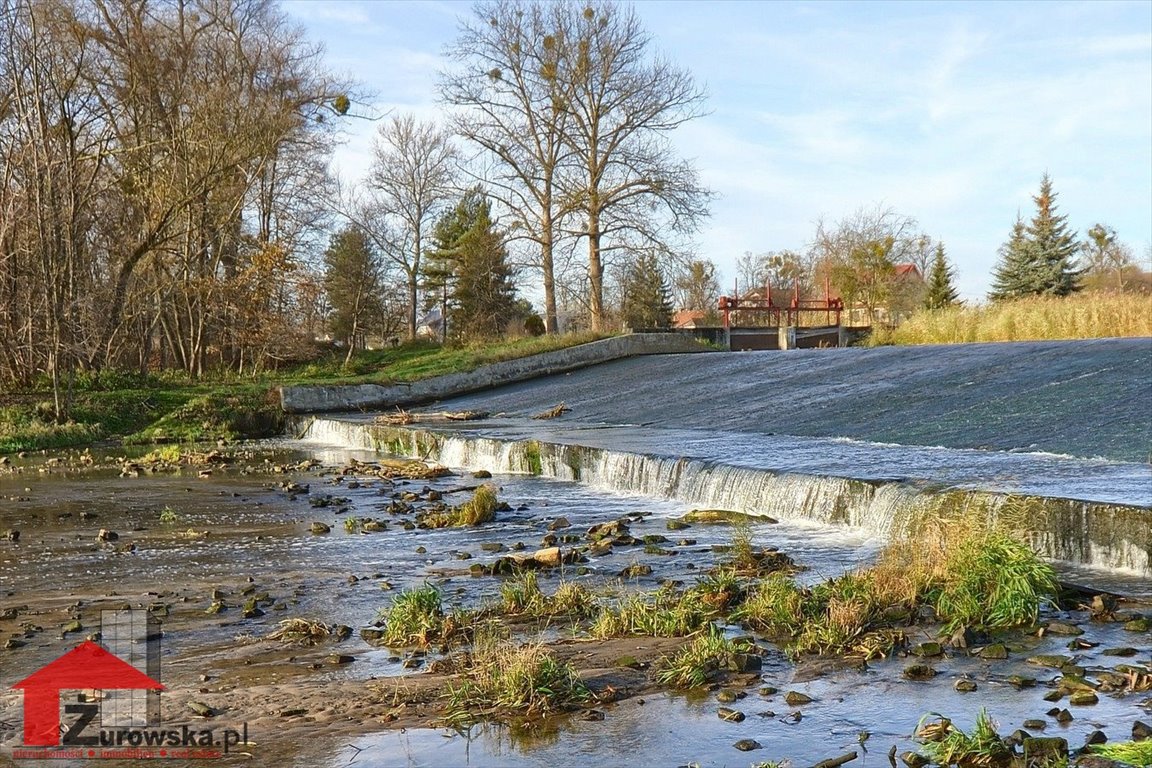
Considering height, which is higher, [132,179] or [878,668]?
[132,179]

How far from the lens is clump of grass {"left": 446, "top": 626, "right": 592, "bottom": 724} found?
212 inches

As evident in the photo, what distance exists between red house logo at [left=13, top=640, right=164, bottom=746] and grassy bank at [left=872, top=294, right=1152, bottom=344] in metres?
19.9

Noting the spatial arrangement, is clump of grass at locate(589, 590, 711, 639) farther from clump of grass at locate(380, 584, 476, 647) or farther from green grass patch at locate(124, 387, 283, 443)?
green grass patch at locate(124, 387, 283, 443)

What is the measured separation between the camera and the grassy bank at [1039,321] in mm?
21891

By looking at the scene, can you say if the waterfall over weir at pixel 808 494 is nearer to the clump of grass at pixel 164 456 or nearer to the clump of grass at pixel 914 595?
the clump of grass at pixel 914 595

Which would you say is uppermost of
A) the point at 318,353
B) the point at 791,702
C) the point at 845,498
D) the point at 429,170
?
the point at 429,170

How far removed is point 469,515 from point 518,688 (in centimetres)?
615

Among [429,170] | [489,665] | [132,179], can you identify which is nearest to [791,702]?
[489,665]

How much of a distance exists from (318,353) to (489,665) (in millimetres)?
30784

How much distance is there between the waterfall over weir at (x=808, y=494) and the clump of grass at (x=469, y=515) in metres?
2.37

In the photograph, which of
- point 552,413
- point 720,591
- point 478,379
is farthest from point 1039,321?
point 720,591

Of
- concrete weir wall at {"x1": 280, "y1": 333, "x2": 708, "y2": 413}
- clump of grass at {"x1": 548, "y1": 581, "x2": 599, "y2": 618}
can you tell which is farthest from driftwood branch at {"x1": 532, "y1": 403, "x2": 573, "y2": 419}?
clump of grass at {"x1": 548, "y1": 581, "x2": 599, "y2": 618}

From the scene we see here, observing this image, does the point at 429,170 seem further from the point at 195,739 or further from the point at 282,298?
the point at 195,739

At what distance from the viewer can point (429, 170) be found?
48688 millimetres
